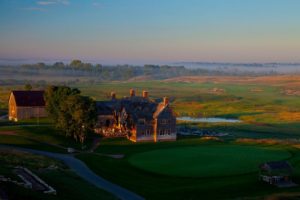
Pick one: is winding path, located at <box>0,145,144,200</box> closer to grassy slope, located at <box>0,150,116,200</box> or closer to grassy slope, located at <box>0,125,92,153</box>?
grassy slope, located at <box>0,150,116,200</box>

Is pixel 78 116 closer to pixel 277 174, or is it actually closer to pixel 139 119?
pixel 139 119

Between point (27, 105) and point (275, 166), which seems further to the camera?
point (27, 105)

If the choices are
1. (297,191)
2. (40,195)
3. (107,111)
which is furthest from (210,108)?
(40,195)

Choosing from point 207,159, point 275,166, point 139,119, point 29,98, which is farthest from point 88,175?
point 29,98

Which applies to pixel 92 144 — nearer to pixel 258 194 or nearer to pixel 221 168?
pixel 221 168

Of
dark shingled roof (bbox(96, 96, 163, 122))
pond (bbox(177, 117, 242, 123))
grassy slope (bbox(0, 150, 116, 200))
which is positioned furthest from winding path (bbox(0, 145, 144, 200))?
pond (bbox(177, 117, 242, 123))

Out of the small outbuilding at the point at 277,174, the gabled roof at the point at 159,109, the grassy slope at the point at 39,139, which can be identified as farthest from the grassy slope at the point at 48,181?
the gabled roof at the point at 159,109
